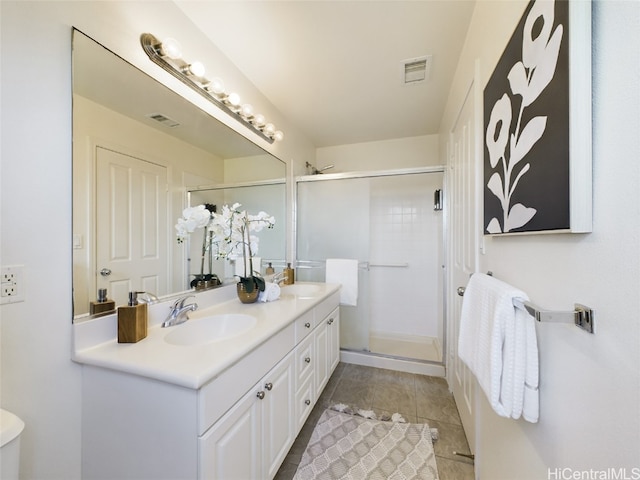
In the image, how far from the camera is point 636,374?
1.32 feet

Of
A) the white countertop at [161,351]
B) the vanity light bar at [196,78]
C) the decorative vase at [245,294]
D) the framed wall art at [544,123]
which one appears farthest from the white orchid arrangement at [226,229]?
the framed wall art at [544,123]

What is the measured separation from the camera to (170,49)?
3.80 feet

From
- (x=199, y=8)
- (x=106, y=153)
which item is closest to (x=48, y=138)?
(x=106, y=153)

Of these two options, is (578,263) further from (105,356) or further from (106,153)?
(106,153)

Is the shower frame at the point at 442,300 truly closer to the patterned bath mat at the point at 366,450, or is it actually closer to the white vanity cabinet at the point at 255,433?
the patterned bath mat at the point at 366,450

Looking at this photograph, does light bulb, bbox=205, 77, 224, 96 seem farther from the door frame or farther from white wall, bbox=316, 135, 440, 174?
white wall, bbox=316, 135, 440, 174

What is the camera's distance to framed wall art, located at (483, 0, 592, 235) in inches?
19.6

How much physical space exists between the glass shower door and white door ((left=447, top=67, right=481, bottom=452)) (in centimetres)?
78

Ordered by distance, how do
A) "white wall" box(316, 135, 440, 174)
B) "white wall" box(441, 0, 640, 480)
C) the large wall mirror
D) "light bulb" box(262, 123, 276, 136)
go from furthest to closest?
"white wall" box(316, 135, 440, 174)
"light bulb" box(262, 123, 276, 136)
the large wall mirror
"white wall" box(441, 0, 640, 480)

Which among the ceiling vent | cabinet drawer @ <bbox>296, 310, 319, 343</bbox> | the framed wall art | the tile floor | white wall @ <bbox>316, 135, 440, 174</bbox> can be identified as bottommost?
A: the tile floor

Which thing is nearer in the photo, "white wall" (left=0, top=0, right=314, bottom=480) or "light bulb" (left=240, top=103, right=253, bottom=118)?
"white wall" (left=0, top=0, right=314, bottom=480)

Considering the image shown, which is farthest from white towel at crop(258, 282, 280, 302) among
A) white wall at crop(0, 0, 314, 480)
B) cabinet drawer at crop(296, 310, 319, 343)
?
white wall at crop(0, 0, 314, 480)

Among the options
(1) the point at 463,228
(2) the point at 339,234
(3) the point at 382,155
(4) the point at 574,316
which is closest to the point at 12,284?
(4) the point at 574,316

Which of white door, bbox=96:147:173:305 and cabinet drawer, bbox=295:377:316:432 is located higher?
white door, bbox=96:147:173:305
